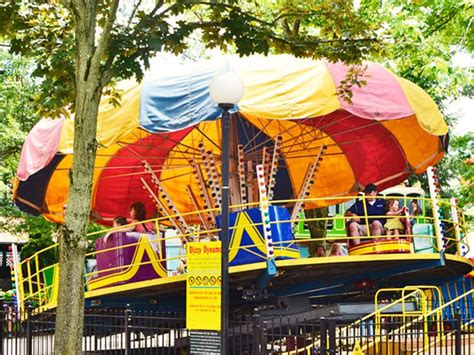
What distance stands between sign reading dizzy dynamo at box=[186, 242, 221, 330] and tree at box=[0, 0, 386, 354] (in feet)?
5.80

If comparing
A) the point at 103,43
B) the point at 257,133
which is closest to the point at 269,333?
the point at 103,43

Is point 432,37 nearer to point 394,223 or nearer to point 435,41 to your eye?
point 435,41

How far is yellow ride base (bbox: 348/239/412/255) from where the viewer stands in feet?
54.6

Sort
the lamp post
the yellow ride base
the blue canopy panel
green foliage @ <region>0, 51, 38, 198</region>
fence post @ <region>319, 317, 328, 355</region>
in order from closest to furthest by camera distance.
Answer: fence post @ <region>319, 317, 328, 355</region>
the lamp post
the blue canopy panel
the yellow ride base
green foliage @ <region>0, 51, 38, 198</region>

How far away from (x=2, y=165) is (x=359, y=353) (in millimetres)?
19775

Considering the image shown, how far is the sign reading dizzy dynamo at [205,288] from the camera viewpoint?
1226 cm

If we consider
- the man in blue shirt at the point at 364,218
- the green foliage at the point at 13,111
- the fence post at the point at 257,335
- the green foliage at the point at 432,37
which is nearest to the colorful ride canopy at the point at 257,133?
the man in blue shirt at the point at 364,218

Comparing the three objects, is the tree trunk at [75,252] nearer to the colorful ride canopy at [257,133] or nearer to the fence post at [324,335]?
the colorful ride canopy at [257,133]

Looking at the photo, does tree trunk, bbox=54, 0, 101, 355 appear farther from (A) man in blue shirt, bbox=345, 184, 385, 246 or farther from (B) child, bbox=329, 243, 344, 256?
(B) child, bbox=329, 243, 344, 256

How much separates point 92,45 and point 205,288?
3658 mm

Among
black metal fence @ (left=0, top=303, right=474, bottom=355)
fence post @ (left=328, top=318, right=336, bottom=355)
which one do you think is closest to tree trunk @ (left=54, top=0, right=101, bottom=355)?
black metal fence @ (left=0, top=303, right=474, bottom=355)

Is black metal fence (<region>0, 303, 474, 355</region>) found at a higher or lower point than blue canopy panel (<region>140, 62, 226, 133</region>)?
lower

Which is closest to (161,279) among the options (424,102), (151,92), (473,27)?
(151,92)

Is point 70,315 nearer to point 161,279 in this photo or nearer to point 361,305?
point 161,279
